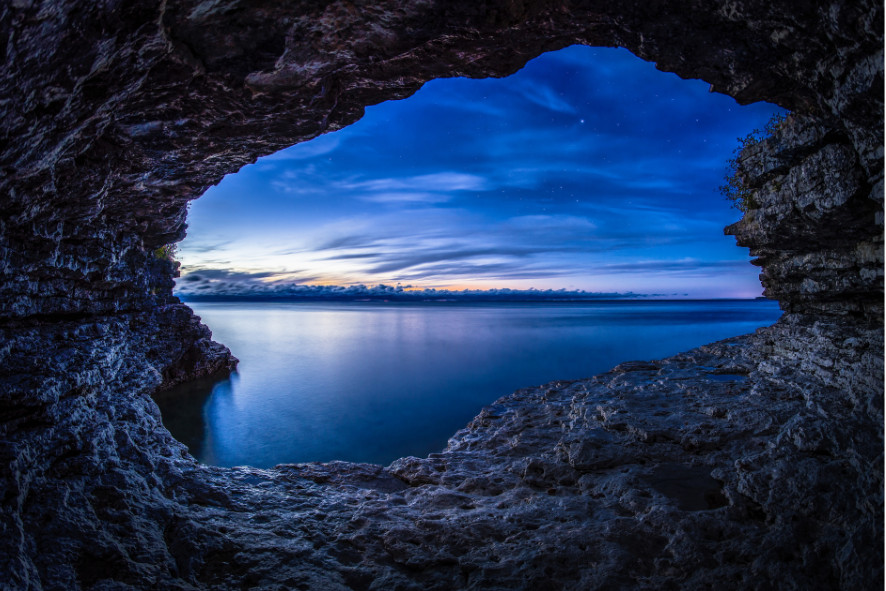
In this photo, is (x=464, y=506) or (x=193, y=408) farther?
(x=193, y=408)

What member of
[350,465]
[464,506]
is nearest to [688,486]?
[464,506]

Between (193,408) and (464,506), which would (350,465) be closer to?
(464,506)

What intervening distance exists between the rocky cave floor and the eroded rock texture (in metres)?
0.03

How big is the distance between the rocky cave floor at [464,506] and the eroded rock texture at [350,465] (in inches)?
1.1

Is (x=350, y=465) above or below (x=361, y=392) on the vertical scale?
above

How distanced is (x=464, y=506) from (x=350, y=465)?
241cm

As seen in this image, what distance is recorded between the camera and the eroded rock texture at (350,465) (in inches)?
127

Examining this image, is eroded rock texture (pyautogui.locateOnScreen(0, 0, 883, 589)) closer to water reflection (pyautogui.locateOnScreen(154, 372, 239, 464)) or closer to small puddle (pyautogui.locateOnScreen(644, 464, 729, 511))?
small puddle (pyautogui.locateOnScreen(644, 464, 729, 511))

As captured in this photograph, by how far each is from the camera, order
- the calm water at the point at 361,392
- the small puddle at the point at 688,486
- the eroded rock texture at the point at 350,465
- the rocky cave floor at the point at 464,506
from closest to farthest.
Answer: the eroded rock texture at the point at 350,465 < the rocky cave floor at the point at 464,506 < the small puddle at the point at 688,486 < the calm water at the point at 361,392

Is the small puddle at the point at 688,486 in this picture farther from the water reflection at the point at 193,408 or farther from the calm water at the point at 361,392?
the water reflection at the point at 193,408

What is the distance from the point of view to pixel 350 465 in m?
6.48

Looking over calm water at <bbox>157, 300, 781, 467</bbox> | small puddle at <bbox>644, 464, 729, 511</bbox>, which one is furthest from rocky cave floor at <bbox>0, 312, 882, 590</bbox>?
calm water at <bbox>157, 300, 781, 467</bbox>

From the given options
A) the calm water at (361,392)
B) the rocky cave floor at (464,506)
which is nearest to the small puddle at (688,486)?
the rocky cave floor at (464,506)

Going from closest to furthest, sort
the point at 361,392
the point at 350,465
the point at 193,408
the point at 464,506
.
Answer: the point at 464,506
the point at 350,465
the point at 193,408
the point at 361,392
